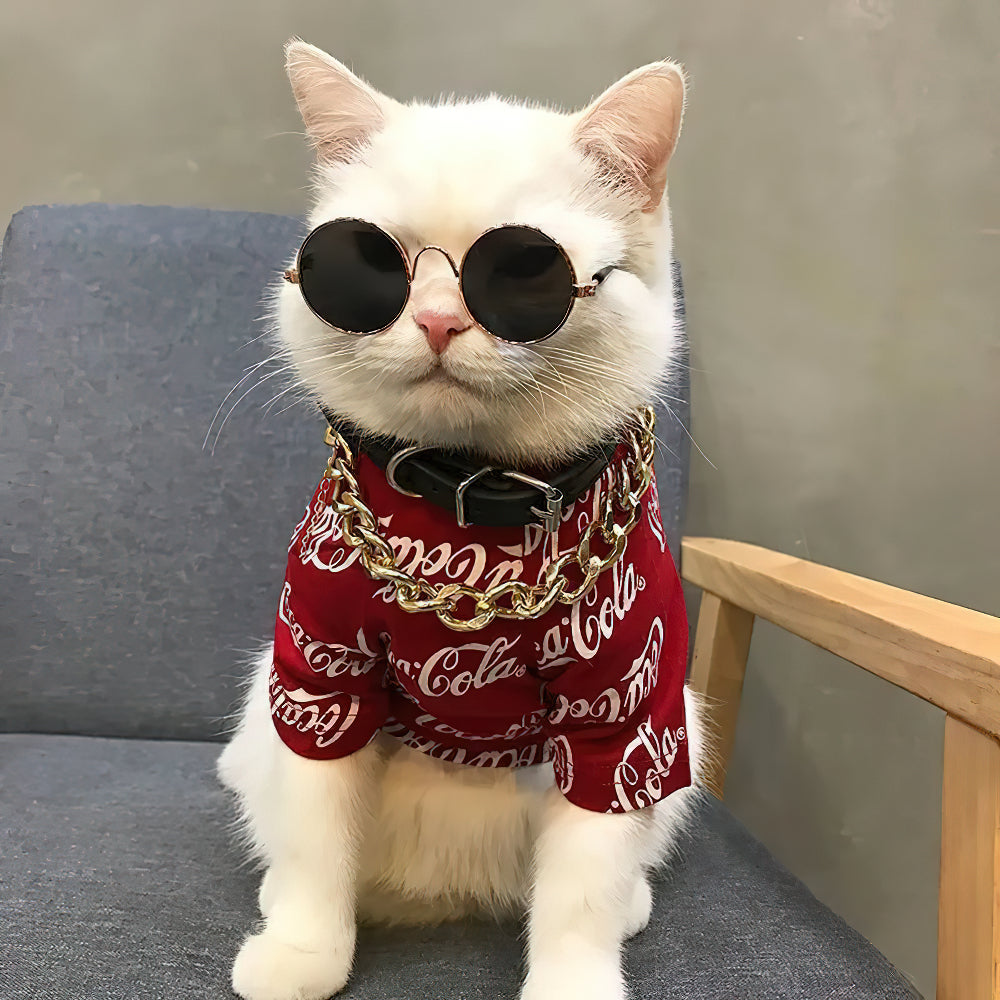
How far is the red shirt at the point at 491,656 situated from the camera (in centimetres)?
56

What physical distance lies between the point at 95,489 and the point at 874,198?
1.07 metres

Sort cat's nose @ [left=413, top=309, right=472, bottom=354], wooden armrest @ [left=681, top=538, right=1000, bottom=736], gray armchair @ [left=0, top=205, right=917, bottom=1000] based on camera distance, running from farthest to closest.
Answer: gray armchair @ [left=0, top=205, right=917, bottom=1000], wooden armrest @ [left=681, top=538, right=1000, bottom=736], cat's nose @ [left=413, top=309, right=472, bottom=354]

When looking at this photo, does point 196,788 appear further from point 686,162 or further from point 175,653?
point 686,162

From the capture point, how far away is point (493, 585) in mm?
552

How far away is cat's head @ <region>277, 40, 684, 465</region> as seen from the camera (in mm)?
491

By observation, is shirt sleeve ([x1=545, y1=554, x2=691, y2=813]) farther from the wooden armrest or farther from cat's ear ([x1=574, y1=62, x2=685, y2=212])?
cat's ear ([x1=574, y1=62, x2=685, y2=212])

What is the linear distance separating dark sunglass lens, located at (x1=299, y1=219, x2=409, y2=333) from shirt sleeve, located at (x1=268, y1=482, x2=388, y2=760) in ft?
0.58

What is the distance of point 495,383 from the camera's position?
1.62 feet

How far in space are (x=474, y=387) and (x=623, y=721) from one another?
0.26 meters

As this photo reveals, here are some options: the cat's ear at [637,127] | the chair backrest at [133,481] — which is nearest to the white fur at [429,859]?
the chair backrest at [133,481]

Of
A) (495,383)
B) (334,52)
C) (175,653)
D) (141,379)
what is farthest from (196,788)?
(334,52)

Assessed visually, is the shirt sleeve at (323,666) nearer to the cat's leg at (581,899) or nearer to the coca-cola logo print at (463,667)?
the coca-cola logo print at (463,667)

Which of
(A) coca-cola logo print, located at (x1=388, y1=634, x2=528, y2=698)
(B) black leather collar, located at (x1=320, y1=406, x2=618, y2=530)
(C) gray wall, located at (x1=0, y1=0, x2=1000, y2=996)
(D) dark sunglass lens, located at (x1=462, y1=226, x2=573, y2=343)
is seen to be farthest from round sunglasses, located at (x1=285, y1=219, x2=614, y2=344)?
(C) gray wall, located at (x1=0, y1=0, x2=1000, y2=996)

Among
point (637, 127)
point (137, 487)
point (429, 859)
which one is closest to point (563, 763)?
point (429, 859)
